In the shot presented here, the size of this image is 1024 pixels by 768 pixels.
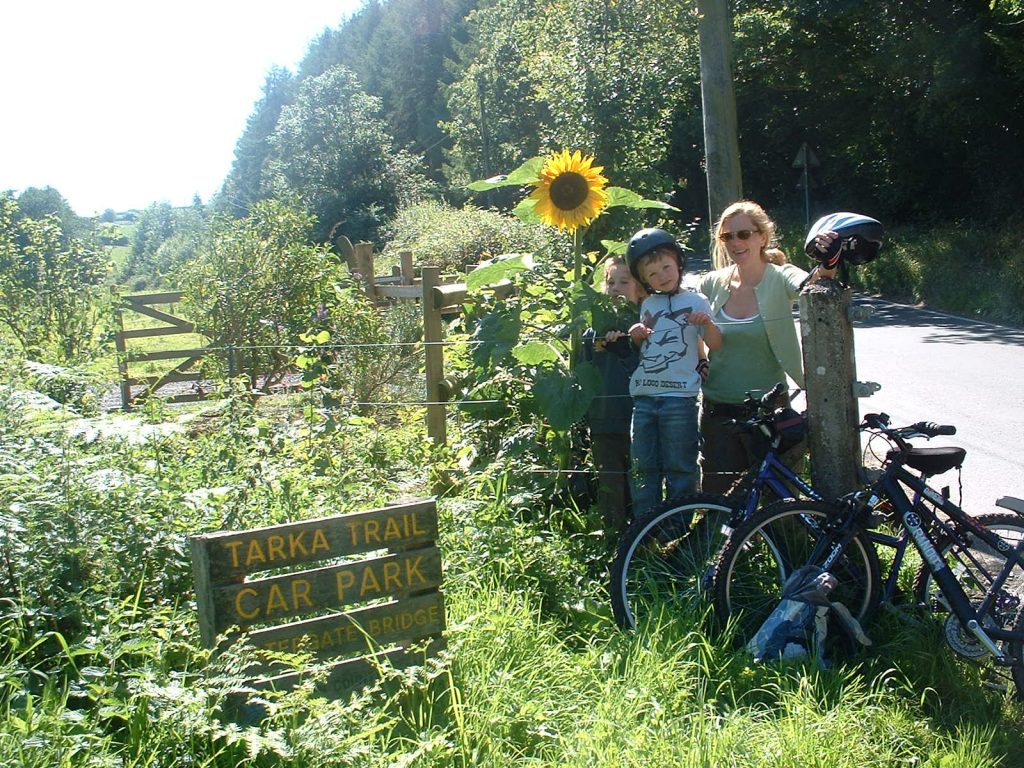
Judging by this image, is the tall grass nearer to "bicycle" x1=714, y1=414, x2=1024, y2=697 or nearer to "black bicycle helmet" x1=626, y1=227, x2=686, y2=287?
"bicycle" x1=714, y1=414, x2=1024, y2=697

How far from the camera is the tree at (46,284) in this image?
33.0 ft

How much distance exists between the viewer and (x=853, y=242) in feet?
14.3

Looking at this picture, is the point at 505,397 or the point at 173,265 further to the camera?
the point at 173,265

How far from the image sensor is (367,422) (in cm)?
567

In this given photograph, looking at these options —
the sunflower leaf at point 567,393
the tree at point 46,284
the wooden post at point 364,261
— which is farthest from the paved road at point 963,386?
the tree at point 46,284

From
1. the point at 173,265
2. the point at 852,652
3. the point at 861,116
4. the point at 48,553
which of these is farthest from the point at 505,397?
the point at 861,116

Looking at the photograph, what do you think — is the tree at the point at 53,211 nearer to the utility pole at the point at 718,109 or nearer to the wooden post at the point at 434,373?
the wooden post at the point at 434,373

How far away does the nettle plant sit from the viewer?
200 inches

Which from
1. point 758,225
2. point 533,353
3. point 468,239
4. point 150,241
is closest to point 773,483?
point 758,225

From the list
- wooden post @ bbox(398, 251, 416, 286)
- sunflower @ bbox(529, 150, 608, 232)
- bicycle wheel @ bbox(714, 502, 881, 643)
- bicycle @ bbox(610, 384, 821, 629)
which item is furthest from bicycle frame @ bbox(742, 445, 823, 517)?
wooden post @ bbox(398, 251, 416, 286)

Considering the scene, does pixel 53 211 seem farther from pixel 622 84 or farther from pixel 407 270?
pixel 622 84

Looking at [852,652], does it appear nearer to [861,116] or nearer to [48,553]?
[48,553]

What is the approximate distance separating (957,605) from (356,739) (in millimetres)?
2419

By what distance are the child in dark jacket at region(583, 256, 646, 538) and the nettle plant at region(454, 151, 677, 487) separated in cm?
12
